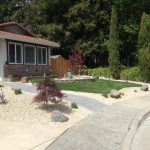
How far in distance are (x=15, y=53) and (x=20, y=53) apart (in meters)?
0.72

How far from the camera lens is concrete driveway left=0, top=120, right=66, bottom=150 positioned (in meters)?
10.1

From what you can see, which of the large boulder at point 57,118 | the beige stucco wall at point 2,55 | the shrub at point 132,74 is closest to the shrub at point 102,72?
the shrub at point 132,74

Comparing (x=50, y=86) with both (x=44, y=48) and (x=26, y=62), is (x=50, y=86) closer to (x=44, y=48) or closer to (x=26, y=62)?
(x=26, y=62)

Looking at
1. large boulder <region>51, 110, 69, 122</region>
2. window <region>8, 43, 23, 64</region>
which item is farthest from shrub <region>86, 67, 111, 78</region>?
large boulder <region>51, 110, 69, 122</region>

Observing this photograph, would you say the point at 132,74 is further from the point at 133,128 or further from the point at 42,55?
the point at 133,128

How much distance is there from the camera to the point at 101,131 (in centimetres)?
1272

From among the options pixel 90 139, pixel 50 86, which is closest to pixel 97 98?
pixel 50 86

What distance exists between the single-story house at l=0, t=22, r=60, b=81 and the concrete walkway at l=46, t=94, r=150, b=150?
35.0 feet

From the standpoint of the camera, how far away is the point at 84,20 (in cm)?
4319

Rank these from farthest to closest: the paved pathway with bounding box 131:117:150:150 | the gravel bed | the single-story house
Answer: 1. the single-story house
2. the gravel bed
3. the paved pathway with bounding box 131:117:150:150

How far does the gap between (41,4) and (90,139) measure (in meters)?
33.1

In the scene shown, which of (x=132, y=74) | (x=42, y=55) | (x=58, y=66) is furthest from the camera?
(x=58, y=66)

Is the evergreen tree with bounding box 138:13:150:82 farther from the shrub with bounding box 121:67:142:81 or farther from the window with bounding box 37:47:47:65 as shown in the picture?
the window with bounding box 37:47:47:65

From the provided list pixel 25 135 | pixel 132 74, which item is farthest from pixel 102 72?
pixel 25 135
